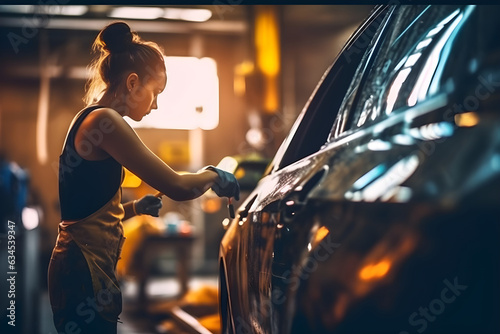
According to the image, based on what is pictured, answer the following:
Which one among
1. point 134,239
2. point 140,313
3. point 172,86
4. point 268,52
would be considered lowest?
point 140,313

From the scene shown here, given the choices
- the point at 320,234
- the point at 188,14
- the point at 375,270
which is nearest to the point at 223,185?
the point at 320,234

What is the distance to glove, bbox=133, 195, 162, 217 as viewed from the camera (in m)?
2.73

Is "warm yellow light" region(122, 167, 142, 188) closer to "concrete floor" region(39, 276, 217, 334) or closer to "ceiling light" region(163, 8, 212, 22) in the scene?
"concrete floor" region(39, 276, 217, 334)

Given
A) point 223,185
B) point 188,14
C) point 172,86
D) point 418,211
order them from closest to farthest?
1. point 418,211
2. point 223,185
3. point 172,86
4. point 188,14

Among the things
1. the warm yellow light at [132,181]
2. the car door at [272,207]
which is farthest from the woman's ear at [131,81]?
the warm yellow light at [132,181]

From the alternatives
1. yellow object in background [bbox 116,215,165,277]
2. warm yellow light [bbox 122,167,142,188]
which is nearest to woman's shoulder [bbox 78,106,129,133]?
yellow object in background [bbox 116,215,165,277]

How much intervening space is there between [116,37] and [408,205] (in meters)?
1.40

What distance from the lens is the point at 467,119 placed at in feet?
4.39

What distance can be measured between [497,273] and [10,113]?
53.8 ft

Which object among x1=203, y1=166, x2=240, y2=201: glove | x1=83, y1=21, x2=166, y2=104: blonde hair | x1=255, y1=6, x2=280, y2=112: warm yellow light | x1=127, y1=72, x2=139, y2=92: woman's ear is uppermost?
x1=255, y1=6, x2=280, y2=112: warm yellow light

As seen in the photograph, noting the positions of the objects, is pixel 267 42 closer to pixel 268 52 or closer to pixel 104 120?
pixel 268 52

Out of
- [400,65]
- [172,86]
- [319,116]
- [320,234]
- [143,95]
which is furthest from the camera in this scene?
[172,86]

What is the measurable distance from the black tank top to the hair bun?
0.21m

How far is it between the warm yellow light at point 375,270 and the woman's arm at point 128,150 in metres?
1.10
